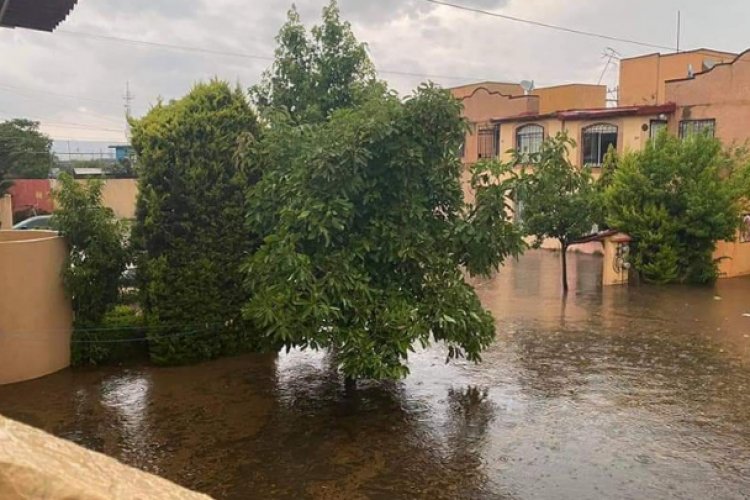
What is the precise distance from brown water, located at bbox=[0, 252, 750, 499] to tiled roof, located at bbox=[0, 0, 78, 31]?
4733 mm

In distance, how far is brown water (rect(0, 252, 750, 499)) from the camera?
6496 millimetres

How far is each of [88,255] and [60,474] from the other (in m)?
9.49

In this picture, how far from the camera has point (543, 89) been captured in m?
32.7

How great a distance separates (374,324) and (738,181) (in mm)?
14157

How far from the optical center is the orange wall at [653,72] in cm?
2891

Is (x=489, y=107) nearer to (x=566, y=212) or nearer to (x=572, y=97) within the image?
(x=572, y=97)

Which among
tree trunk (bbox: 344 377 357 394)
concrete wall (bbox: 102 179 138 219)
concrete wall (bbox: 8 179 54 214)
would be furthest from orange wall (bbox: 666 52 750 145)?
concrete wall (bbox: 8 179 54 214)

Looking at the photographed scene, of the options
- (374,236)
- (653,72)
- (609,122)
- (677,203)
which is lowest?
(374,236)

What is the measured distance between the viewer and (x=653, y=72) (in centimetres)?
2948

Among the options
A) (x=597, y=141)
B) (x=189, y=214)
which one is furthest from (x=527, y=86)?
(x=189, y=214)

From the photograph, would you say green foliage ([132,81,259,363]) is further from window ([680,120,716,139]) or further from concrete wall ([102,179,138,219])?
concrete wall ([102,179,138,219])

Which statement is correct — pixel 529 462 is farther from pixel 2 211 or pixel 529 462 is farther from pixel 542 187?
pixel 2 211

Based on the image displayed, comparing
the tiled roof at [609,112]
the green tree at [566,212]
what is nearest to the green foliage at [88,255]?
the green tree at [566,212]

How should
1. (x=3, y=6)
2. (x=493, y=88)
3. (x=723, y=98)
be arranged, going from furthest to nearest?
(x=493, y=88) < (x=723, y=98) < (x=3, y=6)
